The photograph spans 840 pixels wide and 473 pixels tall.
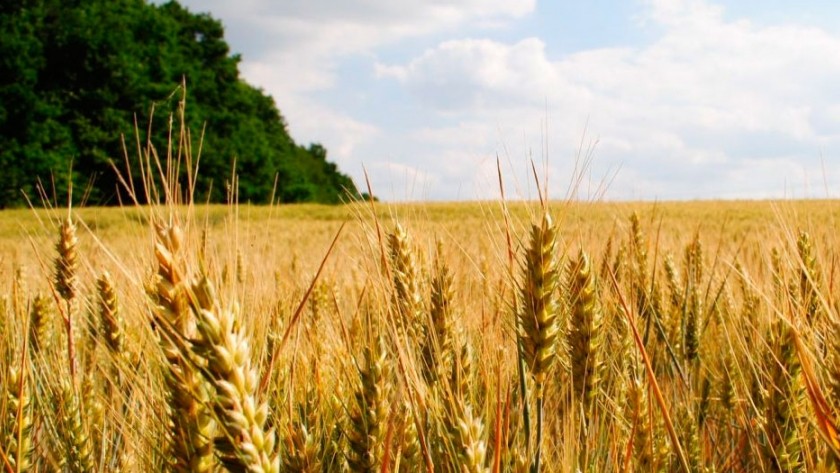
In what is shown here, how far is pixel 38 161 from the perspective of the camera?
2641 centimetres

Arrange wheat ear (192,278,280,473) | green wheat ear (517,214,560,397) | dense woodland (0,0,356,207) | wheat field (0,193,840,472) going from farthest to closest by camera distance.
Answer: dense woodland (0,0,356,207) → green wheat ear (517,214,560,397) → wheat field (0,193,840,472) → wheat ear (192,278,280,473)

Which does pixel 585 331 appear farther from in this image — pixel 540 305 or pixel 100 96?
pixel 100 96

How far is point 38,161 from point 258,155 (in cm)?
1152

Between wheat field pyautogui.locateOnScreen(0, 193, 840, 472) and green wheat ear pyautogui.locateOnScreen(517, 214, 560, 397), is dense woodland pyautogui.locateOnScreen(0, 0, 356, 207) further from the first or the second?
green wheat ear pyautogui.locateOnScreen(517, 214, 560, 397)

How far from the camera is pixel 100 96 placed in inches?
1136

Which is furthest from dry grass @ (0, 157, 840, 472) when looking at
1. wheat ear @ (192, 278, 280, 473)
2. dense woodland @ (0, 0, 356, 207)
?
dense woodland @ (0, 0, 356, 207)

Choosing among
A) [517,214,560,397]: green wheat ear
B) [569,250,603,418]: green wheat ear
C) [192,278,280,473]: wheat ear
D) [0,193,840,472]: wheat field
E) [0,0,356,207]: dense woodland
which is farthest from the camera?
[0,0,356,207]: dense woodland

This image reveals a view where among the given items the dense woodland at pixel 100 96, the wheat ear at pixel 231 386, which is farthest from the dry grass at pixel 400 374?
the dense woodland at pixel 100 96

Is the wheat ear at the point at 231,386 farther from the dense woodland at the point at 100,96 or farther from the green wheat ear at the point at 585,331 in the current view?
the dense woodland at the point at 100,96

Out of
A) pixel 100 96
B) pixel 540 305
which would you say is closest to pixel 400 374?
pixel 540 305

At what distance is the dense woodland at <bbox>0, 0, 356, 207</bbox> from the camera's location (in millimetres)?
26984

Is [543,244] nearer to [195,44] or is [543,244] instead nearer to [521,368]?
[521,368]

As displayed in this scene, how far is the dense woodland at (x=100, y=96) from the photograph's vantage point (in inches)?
1062

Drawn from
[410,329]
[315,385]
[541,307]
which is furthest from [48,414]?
[541,307]
